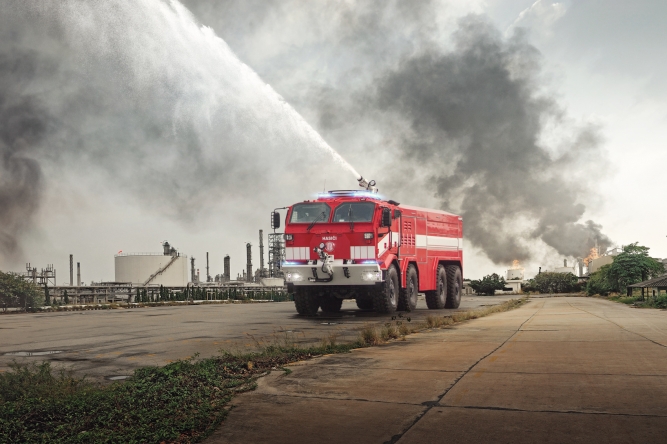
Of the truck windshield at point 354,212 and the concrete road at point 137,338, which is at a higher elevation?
the truck windshield at point 354,212

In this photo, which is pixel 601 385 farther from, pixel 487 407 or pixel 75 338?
pixel 75 338

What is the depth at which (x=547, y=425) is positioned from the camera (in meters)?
5.61

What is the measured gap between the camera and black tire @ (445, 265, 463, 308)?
2723cm

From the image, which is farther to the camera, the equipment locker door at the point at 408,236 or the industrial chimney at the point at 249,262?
the industrial chimney at the point at 249,262

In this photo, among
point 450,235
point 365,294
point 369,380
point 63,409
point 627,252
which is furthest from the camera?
point 627,252

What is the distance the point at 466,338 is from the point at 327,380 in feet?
19.4

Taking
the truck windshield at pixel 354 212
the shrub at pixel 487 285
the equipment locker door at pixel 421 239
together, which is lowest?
the shrub at pixel 487 285

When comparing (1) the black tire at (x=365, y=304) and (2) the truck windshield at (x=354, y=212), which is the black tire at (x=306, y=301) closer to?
(2) the truck windshield at (x=354, y=212)

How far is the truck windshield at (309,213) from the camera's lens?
20828 mm

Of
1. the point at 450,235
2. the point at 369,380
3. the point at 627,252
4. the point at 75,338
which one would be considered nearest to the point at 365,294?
the point at 450,235

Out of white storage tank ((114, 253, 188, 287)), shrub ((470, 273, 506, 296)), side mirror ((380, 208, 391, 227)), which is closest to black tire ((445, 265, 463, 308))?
side mirror ((380, 208, 391, 227))

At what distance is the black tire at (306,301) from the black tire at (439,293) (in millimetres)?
6030

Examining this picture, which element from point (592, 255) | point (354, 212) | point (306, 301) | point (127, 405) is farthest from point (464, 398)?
point (592, 255)

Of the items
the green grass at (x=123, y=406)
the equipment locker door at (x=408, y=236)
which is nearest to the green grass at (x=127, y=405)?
the green grass at (x=123, y=406)
